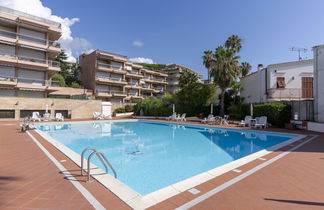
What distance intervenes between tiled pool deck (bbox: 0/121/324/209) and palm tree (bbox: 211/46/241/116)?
53.5ft

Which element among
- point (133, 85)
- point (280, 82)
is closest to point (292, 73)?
point (280, 82)

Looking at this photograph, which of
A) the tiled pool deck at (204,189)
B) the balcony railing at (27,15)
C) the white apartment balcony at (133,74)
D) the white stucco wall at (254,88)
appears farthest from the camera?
the white apartment balcony at (133,74)

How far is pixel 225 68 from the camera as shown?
20203mm

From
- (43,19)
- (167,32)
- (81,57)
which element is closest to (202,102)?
(167,32)

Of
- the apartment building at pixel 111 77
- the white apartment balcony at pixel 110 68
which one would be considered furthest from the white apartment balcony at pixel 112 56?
the white apartment balcony at pixel 110 68

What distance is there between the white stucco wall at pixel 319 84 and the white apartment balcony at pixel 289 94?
207 inches

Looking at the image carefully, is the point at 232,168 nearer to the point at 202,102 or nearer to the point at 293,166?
the point at 293,166

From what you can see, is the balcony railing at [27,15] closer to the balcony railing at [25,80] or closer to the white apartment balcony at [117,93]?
the balcony railing at [25,80]

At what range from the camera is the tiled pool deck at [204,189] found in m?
2.84

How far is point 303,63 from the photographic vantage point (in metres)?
18.3

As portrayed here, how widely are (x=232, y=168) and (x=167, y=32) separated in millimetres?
20719

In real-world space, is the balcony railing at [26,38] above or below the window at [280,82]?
above

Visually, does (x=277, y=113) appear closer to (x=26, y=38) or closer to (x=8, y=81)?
(x=8, y=81)

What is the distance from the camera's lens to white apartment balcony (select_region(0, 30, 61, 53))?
71.8 feet
